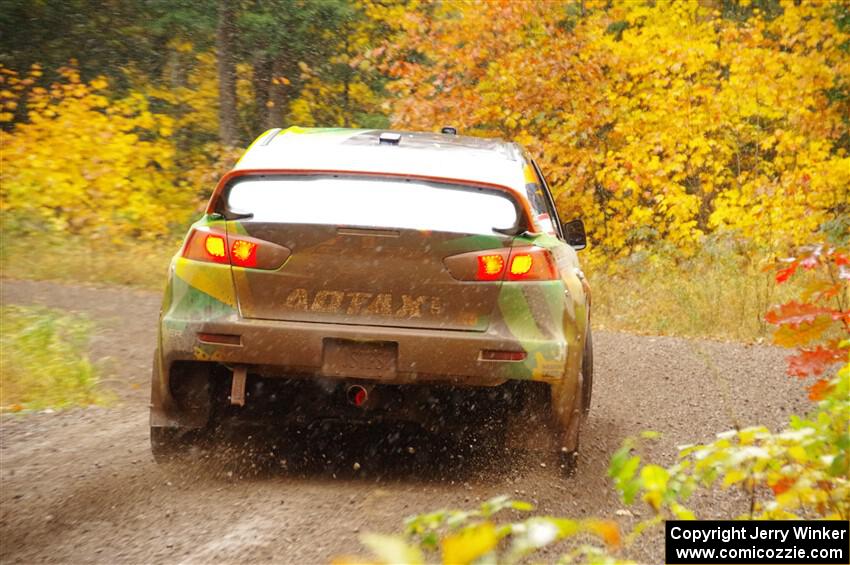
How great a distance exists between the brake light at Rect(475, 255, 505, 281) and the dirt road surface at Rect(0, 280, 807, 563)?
1044 mm

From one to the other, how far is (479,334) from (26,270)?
10627 mm

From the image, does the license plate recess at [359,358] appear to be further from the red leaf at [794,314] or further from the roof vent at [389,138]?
the red leaf at [794,314]

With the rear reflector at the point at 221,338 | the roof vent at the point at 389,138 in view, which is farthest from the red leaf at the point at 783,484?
the roof vent at the point at 389,138

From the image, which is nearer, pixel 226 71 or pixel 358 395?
pixel 358 395

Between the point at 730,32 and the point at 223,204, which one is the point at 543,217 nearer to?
the point at 223,204

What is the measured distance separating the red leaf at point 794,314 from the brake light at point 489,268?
120cm

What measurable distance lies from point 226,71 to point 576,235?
17.3 m

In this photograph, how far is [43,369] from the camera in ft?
27.1

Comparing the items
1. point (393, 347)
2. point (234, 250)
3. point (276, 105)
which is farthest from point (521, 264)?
point (276, 105)

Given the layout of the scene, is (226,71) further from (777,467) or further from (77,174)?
(777,467)

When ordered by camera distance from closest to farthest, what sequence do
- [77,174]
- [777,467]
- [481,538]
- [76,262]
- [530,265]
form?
1. [481,538]
2. [777,467]
3. [530,265]
4. [76,262]
5. [77,174]

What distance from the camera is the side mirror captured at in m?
7.11

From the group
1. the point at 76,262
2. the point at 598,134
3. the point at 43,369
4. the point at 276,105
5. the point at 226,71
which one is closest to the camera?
the point at 43,369

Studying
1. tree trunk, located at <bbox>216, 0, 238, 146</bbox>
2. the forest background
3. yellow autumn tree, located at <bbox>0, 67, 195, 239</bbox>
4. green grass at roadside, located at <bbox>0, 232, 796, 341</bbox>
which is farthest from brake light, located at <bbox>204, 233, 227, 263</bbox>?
tree trunk, located at <bbox>216, 0, 238, 146</bbox>
